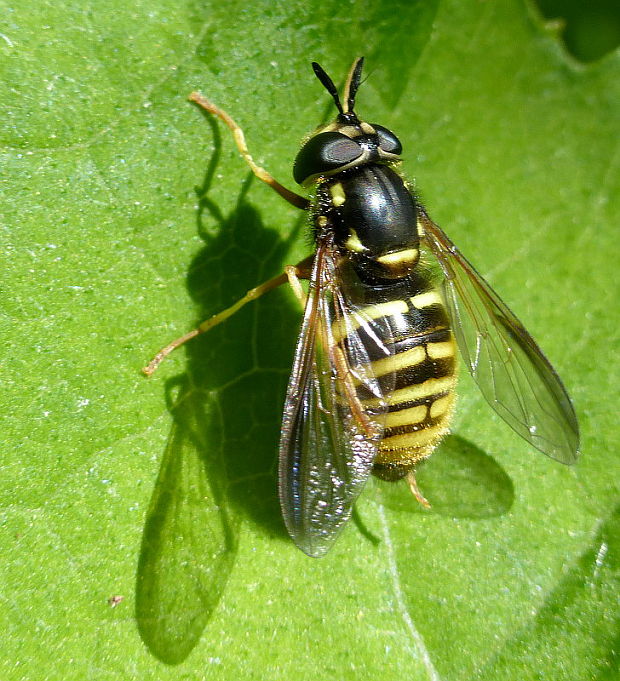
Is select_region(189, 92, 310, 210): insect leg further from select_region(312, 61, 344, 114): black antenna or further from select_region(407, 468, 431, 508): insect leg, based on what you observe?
select_region(407, 468, 431, 508): insect leg

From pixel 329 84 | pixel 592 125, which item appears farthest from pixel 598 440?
pixel 329 84

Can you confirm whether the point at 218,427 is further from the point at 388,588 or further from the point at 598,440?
the point at 598,440

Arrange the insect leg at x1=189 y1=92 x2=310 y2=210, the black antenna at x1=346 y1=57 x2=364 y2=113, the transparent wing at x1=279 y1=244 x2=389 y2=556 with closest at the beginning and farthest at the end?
the transparent wing at x1=279 y1=244 x2=389 y2=556, the insect leg at x1=189 y1=92 x2=310 y2=210, the black antenna at x1=346 y1=57 x2=364 y2=113

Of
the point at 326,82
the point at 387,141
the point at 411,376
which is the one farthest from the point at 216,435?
the point at 326,82

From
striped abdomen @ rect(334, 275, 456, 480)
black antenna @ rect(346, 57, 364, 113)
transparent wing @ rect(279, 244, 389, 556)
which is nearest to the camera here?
transparent wing @ rect(279, 244, 389, 556)

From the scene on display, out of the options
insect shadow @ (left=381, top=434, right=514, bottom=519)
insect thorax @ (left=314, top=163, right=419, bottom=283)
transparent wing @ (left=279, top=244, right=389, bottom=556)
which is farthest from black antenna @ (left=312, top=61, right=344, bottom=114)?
insect shadow @ (left=381, top=434, right=514, bottom=519)

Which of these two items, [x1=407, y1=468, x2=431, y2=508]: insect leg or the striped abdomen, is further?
[x1=407, y1=468, x2=431, y2=508]: insect leg
